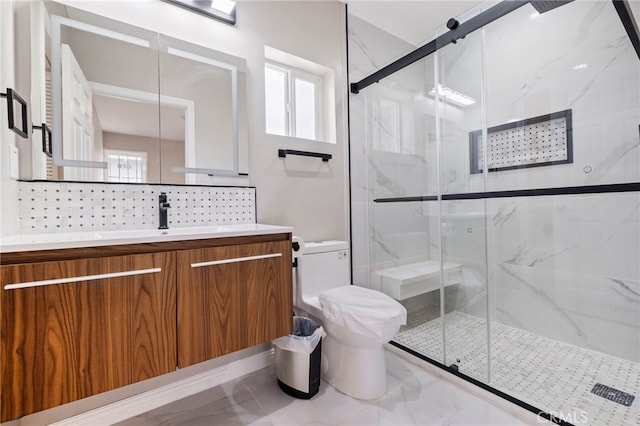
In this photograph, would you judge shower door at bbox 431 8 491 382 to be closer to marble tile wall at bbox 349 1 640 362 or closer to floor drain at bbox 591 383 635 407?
marble tile wall at bbox 349 1 640 362

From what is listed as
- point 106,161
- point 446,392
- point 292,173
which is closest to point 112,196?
point 106,161

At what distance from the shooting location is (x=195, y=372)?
159 centimetres

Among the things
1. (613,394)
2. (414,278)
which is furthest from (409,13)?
(613,394)

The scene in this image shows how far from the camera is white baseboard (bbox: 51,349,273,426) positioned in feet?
4.37

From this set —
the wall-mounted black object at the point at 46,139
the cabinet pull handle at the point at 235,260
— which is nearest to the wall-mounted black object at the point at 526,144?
the cabinet pull handle at the point at 235,260

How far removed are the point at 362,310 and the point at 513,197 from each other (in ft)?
4.54

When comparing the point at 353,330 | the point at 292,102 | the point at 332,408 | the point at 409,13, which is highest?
the point at 409,13

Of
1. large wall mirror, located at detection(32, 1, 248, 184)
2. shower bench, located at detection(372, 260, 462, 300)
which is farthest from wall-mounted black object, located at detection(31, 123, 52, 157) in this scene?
shower bench, located at detection(372, 260, 462, 300)

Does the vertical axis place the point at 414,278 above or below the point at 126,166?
below

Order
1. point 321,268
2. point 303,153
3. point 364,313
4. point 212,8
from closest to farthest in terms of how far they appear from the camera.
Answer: point 364,313 < point 212,8 < point 321,268 < point 303,153

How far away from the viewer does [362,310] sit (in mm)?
1425

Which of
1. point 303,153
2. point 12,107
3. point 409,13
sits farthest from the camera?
point 409,13

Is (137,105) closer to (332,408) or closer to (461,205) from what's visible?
(332,408)

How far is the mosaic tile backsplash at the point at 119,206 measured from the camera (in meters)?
1.24
